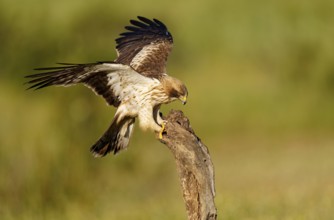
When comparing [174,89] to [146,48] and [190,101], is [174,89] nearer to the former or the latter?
[146,48]

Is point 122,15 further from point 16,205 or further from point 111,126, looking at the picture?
point 111,126

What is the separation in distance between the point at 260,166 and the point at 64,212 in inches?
199

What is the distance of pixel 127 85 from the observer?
30.6ft

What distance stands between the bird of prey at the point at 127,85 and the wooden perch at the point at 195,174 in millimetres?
416

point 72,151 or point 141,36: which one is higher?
point 141,36

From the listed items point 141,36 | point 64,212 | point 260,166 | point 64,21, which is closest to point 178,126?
point 141,36

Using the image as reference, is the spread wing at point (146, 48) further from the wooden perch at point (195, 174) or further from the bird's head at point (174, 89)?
the wooden perch at point (195, 174)

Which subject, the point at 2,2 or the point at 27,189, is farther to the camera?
the point at 2,2

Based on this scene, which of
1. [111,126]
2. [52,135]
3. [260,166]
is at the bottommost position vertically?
[260,166]

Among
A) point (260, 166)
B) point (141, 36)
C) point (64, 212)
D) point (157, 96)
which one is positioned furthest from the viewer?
point (260, 166)

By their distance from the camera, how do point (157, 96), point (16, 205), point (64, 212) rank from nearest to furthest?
point (157, 96) < point (64, 212) < point (16, 205)

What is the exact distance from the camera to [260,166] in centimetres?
1628

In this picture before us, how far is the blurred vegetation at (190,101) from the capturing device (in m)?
13.3

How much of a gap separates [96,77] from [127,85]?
0.29 m
